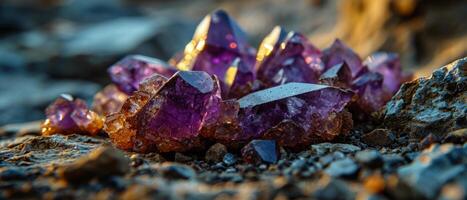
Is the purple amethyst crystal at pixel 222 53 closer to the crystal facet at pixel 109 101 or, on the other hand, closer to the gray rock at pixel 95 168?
the crystal facet at pixel 109 101

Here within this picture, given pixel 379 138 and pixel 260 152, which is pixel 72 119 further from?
pixel 379 138

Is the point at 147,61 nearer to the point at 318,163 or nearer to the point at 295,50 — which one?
the point at 295,50

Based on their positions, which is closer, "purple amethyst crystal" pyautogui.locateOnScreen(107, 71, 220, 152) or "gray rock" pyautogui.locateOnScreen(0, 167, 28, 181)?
"gray rock" pyautogui.locateOnScreen(0, 167, 28, 181)

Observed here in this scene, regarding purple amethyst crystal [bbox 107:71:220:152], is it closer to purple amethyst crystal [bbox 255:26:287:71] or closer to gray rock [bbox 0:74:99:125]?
purple amethyst crystal [bbox 255:26:287:71]

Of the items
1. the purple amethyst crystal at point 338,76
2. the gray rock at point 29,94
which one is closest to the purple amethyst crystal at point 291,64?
the purple amethyst crystal at point 338,76

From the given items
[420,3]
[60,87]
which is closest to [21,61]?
[60,87]

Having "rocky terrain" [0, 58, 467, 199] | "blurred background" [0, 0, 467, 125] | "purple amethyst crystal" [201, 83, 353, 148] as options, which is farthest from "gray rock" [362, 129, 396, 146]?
"blurred background" [0, 0, 467, 125]

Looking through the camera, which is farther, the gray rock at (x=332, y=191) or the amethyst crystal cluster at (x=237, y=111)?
the amethyst crystal cluster at (x=237, y=111)
